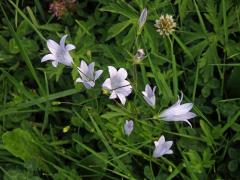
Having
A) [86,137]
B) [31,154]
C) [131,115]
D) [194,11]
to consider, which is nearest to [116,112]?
[131,115]

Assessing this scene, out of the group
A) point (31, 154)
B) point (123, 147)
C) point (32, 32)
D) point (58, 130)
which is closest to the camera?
point (123, 147)

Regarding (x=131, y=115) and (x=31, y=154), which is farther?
A: (x=31, y=154)

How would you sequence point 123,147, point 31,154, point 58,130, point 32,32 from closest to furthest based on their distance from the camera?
point 123,147
point 31,154
point 58,130
point 32,32

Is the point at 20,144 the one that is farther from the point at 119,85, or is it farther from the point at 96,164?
the point at 119,85

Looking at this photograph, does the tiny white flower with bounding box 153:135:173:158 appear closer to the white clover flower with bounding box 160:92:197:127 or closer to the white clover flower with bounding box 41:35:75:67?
the white clover flower with bounding box 160:92:197:127

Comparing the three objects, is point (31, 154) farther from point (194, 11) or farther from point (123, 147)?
point (194, 11)

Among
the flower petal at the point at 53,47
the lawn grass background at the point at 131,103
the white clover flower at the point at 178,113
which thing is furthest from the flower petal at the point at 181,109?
the flower petal at the point at 53,47
